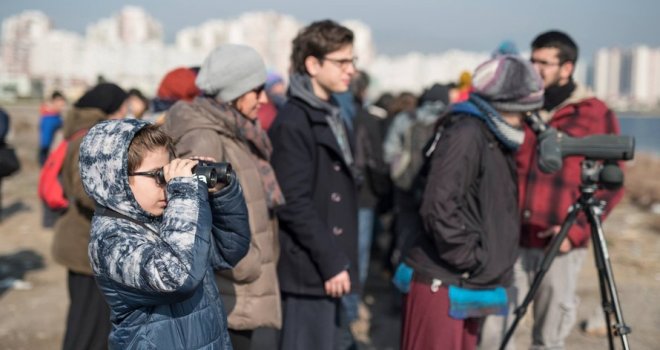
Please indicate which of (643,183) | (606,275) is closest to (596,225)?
(606,275)

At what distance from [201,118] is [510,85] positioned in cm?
126

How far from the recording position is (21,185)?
40.2 feet

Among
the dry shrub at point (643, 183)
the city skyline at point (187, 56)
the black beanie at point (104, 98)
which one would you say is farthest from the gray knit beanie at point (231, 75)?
the city skyline at point (187, 56)

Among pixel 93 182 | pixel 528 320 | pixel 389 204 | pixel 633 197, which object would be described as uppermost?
pixel 93 182

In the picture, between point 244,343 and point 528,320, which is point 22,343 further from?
point 528,320

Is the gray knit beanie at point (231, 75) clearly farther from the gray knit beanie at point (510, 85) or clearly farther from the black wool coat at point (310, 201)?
the gray knit beanie at point (510, 85)

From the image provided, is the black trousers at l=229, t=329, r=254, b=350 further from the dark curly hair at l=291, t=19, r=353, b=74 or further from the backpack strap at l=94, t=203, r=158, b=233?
the dark curly hair at l=291, t=19, r=353, b=74

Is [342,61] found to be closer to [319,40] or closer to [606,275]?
[319,40]

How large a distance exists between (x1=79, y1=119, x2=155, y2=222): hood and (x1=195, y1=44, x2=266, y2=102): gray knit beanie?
80 cm

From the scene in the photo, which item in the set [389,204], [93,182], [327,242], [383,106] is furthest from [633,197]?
[93,182]

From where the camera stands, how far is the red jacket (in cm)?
313

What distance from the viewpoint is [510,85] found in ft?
8.84

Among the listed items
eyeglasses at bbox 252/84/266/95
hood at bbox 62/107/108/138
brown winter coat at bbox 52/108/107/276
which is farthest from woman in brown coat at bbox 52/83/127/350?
eyeglasses at bbox 252/84/266/95

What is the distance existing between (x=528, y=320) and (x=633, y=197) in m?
6.54
